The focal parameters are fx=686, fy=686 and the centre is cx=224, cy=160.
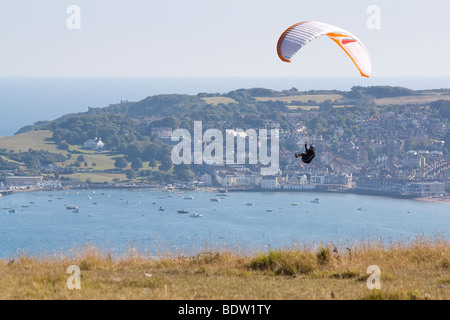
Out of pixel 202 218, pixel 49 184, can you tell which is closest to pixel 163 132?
pixel 49 184

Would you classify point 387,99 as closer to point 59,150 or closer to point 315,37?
point 59,150

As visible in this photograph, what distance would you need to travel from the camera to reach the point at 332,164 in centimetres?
12375

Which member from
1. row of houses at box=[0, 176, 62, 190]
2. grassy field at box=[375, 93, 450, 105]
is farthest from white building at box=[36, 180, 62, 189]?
grassy field at box=[375, 93, 450, 105]

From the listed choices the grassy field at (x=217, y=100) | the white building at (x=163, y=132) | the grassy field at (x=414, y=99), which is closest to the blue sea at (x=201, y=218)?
the white building at (x=163, y=132)

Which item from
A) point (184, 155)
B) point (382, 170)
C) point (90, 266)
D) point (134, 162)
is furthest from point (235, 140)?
point (90, 266)

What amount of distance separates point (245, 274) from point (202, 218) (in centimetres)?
7664

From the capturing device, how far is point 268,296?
703 cm

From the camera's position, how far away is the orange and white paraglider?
44.0 feet

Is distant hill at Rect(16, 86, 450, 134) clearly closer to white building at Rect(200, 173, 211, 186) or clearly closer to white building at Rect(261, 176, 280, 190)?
white building at Rect(200, 173, 211, 186)

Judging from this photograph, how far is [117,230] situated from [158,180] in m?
43.7

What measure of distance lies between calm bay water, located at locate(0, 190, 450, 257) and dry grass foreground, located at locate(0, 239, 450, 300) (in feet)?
164

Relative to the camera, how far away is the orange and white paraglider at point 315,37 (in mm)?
13406

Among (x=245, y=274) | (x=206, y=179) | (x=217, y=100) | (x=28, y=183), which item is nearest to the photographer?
(x=245, y=274)

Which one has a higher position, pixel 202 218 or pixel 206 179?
pixel 202 218
